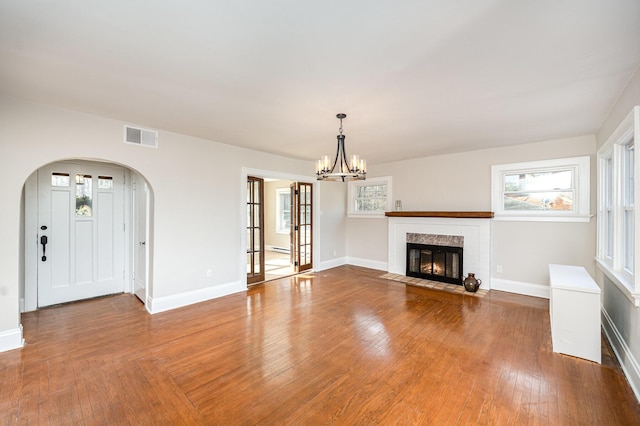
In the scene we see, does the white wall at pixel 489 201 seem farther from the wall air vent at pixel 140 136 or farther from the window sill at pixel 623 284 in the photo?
the wall air vent at pixel 140 136

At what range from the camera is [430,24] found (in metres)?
1.70

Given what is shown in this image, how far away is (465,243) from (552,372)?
2953mm

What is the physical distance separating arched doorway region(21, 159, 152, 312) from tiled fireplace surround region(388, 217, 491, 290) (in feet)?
15.4

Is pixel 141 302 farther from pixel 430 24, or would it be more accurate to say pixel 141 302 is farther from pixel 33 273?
pixel 430 24

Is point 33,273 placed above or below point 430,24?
below

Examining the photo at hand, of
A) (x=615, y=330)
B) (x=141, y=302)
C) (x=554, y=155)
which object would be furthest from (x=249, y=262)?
(x=554, y=155)

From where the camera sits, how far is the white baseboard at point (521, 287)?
4.59 m

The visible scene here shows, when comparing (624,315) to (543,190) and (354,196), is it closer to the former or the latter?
(543,190)

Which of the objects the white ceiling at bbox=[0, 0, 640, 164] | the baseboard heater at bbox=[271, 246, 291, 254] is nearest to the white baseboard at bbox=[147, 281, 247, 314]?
the white ceiling at bbox=[0, 0, 640, 164]

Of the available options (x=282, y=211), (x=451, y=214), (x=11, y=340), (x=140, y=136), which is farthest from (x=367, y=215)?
(x=11, y=340)

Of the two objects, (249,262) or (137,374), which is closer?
(137,374)

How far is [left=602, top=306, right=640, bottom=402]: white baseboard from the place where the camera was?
226cm

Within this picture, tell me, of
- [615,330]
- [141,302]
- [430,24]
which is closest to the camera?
[430,24]

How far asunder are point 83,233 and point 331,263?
481 cm
